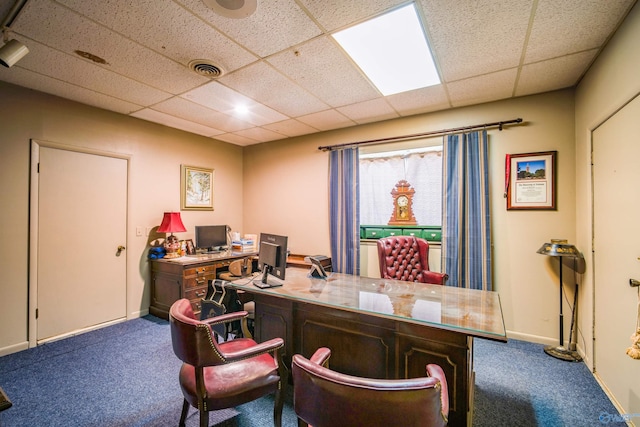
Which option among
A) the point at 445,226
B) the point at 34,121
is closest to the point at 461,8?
the point at 445,226

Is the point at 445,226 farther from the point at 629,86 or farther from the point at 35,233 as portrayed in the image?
the point at 35,233

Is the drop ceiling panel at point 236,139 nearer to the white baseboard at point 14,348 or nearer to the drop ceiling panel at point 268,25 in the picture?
the drop ceiling panel at point 268,25

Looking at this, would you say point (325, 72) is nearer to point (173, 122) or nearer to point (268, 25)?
point (268, 25)

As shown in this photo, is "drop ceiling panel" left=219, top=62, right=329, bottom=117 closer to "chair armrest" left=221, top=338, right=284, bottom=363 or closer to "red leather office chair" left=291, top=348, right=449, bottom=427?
"chair armrest" left=221, top=338, right=284, bottom=363

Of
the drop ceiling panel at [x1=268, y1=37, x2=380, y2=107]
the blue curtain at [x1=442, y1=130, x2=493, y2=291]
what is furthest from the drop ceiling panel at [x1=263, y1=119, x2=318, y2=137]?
the blue curtain at [x1=442, y1=130, x2=493, y2=291]

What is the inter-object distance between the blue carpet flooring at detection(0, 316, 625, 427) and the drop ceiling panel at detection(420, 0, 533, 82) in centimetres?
269

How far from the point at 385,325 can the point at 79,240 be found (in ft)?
11.9

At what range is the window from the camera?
3.71 meters

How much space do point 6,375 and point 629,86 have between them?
17.2ft

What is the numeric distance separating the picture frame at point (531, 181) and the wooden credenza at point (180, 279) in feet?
12.3

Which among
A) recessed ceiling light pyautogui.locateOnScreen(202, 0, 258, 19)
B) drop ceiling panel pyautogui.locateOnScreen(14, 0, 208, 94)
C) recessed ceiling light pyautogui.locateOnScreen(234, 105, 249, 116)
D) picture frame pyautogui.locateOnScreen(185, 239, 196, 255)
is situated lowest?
picture frame pyautogui.locateOnScreen(185, 239, 196, 255)

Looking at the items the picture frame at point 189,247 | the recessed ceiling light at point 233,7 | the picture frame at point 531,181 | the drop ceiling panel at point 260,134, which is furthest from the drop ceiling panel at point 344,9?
the picture frame at point 189,247

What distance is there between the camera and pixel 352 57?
2393 millimetres

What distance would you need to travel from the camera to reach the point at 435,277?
2967 millimetres
